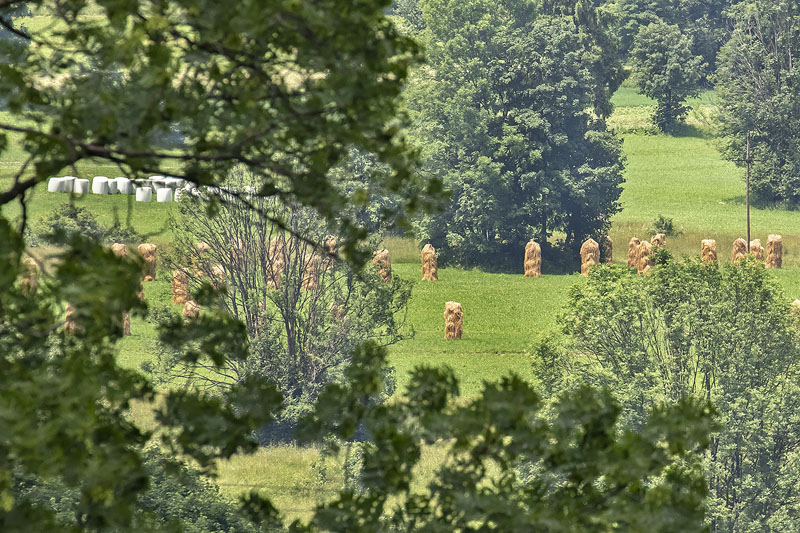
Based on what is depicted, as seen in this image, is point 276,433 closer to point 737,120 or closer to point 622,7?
point 737,120

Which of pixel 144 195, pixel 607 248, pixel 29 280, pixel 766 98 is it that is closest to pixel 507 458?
pixel 29 280

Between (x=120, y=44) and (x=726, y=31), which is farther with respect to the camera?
(x=726, y=31)

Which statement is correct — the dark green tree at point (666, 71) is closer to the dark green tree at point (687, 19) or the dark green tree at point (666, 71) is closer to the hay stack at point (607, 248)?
the dark green tree at point (687, 19)

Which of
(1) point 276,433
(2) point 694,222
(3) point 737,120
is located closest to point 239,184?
(1) point 276,433

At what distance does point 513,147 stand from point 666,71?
23674 millimetres

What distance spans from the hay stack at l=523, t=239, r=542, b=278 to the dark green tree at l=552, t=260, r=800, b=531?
17587 millimetres

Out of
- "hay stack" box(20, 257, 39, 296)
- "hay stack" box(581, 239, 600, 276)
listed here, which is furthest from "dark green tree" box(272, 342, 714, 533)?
"hay stack" box(581, 239, 600, 276)

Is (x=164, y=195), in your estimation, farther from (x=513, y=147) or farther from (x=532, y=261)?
(x=532, y=261)

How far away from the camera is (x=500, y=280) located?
129 feet

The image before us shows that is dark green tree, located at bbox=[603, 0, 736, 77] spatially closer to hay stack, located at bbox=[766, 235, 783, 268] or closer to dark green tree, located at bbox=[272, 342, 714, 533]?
hay stack, located at bbox=[766, 235, 783, 268]

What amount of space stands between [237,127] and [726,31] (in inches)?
2925

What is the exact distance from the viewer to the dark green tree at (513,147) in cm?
4275

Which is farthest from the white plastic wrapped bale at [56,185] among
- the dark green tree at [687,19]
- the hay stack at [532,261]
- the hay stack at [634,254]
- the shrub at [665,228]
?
the dark green tree at [687,19]

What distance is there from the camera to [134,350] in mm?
28531
